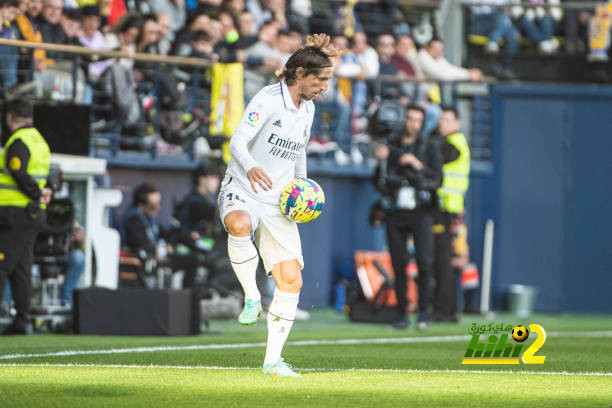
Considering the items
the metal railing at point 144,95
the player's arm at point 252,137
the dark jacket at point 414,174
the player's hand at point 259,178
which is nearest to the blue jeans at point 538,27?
the metal railing at point 144,95

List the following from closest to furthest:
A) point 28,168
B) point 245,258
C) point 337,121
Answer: point 245,258 → point 28,168 → point 337,121

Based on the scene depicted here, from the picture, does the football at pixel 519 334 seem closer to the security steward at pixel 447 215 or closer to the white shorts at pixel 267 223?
the white shorts at pixel 267 223

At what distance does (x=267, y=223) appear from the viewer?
881cm

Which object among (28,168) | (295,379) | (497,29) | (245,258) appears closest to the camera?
(295,379)

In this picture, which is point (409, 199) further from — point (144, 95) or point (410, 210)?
point (144, 95)

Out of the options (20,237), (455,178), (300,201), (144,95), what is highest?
(144,95)

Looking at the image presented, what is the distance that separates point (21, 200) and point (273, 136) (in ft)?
16.1

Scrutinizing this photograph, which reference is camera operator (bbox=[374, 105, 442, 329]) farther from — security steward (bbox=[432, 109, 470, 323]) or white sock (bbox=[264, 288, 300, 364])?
white sock (bbox=[264, 288, 300, 364])

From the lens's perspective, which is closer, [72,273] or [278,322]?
[278,322]

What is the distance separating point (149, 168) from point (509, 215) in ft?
22.2

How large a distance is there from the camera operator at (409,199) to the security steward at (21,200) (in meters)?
4.19

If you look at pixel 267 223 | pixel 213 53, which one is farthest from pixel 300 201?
pixel 213 53

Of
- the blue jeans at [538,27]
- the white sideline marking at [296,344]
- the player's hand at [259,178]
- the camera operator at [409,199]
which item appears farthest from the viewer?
the blue jeans at [538,27]

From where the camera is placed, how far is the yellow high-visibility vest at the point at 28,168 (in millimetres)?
12875
